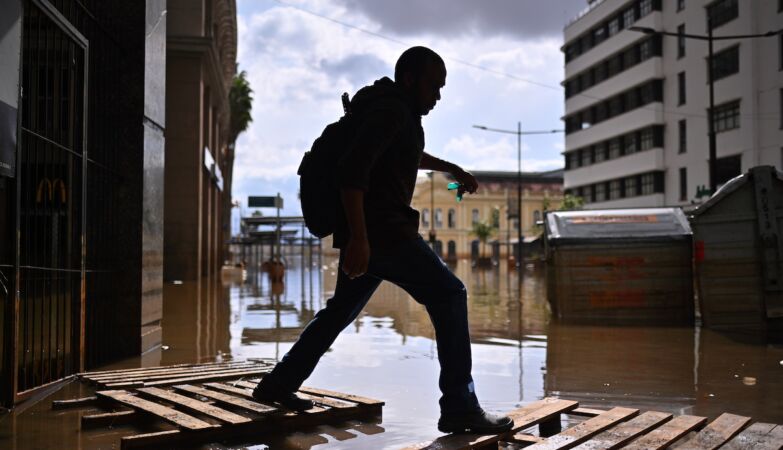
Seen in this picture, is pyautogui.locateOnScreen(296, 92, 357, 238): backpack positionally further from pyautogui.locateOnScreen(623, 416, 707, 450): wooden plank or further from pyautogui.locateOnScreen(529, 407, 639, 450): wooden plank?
pyautogui.locateOnScreen(623, 416, 707, 450): wooden plank

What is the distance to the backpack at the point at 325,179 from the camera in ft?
12.4

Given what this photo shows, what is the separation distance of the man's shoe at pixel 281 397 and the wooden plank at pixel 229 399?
0.05 metres

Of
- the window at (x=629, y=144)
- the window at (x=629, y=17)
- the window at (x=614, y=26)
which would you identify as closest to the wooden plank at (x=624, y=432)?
the window at (x=629, y=144)

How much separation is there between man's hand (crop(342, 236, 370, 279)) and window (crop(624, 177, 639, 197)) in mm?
52153

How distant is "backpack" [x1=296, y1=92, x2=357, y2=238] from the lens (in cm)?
378

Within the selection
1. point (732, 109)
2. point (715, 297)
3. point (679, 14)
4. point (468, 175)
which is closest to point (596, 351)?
point (715, 297)

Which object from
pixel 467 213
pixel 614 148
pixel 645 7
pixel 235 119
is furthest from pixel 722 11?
pixel 467 213

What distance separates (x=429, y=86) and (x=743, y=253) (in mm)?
7088

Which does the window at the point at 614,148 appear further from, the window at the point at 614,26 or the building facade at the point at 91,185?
the building facade at the point at 91,185

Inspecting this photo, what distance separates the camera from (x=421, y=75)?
3881 mm

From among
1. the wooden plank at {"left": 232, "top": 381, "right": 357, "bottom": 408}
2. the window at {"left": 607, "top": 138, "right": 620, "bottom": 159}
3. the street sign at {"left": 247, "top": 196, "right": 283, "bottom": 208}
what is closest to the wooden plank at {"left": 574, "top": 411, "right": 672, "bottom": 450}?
the wooden plank at {"left": 232, "top": 381, "right": 357, "bottom": 408}

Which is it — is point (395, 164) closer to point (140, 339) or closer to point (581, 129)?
point (140, 339)

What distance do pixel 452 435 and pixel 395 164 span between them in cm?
128

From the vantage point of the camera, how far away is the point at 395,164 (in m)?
3.81
